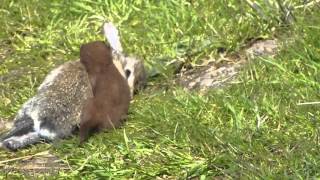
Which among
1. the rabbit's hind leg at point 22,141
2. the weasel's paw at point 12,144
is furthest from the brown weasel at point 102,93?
the weasel's paw at point 12,144

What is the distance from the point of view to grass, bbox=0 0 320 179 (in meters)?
4.21

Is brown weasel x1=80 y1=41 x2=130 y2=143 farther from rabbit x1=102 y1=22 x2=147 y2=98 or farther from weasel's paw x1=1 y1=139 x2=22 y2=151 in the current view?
weasel's paw x1=1 y1=139 x2=22 y2=151

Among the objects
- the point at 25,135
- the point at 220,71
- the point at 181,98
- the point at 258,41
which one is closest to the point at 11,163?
the point at 25,135

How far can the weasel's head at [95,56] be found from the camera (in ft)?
16.7

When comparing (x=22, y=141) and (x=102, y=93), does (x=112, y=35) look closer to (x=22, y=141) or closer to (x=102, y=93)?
(x=102, y=93)

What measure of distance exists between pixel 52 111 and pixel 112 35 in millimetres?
1210

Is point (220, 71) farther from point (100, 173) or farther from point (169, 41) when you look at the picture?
point (100, 173)

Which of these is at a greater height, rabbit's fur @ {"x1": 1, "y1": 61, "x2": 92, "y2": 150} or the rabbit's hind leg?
rabbit's fur @ {"x1": 1, "y1": 61, "x2": 92, "y2": 150}

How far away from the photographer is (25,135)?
4703 mm

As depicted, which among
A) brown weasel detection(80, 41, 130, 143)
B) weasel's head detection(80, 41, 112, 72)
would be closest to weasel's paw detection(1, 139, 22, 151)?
brown weasel detection(80, 41, 130, 143)

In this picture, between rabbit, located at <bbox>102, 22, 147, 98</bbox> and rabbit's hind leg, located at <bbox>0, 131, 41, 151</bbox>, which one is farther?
rabbit, located at <bbox>102, 22, 147, 98</bbox>

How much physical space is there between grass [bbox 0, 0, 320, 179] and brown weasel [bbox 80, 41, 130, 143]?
0.08 meters

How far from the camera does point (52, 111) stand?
4.69 m

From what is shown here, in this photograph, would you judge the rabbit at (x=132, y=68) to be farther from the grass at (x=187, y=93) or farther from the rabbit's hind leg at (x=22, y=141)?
the rabbit's hind leg at (x=22, y=141)
